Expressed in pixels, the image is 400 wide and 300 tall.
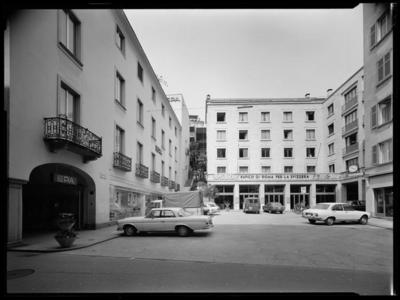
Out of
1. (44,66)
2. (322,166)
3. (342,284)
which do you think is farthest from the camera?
(322,166)

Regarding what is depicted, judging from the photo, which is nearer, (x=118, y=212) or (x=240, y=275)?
(x=240, y=275)

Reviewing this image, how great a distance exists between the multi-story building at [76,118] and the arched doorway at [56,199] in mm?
55

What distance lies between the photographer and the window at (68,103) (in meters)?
14.2

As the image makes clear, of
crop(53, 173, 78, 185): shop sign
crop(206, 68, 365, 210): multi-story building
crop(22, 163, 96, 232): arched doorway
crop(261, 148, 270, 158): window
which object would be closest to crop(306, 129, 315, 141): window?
crop(206, 68, 365, 210): multi-story building

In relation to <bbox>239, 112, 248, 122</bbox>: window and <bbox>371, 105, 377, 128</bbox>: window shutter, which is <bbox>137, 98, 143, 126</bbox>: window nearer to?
<bbox>371, 105, 377, 128</bbox>: window shutter

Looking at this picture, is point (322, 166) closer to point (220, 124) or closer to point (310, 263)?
point (220, 124)

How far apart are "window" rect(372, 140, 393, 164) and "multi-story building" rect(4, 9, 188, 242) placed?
746 inches

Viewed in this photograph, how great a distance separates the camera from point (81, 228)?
16.8 meters

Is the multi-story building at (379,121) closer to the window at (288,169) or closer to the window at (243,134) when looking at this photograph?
the window at (288,169)

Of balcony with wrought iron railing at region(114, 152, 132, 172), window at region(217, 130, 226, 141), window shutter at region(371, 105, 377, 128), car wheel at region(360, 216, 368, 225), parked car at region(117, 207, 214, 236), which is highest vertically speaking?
window at region(217, 130, 226, 141)

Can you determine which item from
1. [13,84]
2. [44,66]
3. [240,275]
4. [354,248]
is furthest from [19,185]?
[354,248]

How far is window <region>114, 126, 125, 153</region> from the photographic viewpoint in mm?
20620

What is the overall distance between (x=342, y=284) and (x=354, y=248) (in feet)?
19.0

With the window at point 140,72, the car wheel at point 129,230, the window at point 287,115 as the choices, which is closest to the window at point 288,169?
the window at point 287,115
